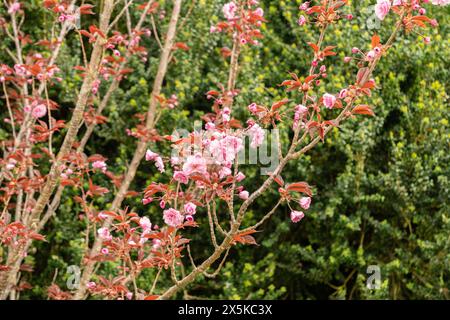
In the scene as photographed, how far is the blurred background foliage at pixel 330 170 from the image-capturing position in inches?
152

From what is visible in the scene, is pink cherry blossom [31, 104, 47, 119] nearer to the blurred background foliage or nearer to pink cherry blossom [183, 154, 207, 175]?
the blurred background foliage

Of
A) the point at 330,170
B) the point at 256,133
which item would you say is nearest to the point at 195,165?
the point at 256,133

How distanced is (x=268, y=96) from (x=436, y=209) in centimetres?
133

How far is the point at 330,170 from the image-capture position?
414cm

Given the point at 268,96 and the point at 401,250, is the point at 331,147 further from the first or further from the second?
the point at 401,250

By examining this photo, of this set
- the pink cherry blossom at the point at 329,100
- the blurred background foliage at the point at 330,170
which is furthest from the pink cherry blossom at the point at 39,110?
the pink cherry blossom at the point at 329,100

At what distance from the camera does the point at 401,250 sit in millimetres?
3885

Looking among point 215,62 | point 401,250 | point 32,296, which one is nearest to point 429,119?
point 401,250

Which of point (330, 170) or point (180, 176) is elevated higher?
point (330, 170)

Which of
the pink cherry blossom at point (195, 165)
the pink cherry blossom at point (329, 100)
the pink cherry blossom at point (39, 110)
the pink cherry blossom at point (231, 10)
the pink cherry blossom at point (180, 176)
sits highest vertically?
the pink cherry blossom at point (231, 10)

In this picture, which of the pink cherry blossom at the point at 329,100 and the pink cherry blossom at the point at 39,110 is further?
the pink cherry blossom at the point at 39,110

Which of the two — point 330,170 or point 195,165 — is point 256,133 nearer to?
point 195,165

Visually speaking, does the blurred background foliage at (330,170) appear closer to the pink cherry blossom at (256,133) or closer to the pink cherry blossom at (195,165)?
the pink cherry blossom at (256,133)

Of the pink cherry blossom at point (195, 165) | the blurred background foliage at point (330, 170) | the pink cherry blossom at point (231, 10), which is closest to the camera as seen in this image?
the pink cherry blossom at point (195, 165)
